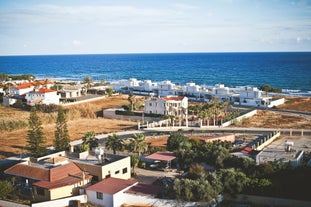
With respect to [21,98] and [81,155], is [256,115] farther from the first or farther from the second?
[21,98]

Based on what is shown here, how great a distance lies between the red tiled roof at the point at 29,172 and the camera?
31047mm

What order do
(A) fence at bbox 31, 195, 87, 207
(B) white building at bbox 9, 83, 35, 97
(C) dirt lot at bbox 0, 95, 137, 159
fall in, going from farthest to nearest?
(B) white building at bbox 9, 83, 35, 97 < (C) dirt lot at bbox 0, 95, 137, 159 < (A) fence at bbox 31, 195, 87, 207

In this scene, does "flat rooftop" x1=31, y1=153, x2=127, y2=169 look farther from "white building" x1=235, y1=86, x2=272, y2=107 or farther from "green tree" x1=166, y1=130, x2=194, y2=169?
"white building" x1=235, y1=86, x2=272, y2=107

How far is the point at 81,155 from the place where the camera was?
118 ft

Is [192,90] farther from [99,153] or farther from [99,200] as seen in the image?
[99,200]

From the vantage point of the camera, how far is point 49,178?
30.4 meters

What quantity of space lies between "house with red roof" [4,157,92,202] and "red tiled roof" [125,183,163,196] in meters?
4.60

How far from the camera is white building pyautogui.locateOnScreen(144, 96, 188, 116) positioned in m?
65.9

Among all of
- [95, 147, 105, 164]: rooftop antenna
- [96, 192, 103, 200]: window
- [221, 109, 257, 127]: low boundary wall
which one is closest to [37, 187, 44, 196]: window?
[96, 192, 103, 200]: window

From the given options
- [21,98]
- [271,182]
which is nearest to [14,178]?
[271,182]

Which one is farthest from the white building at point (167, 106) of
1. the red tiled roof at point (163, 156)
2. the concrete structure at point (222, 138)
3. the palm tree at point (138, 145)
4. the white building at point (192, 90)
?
the red tiled roof at point (163, 156)

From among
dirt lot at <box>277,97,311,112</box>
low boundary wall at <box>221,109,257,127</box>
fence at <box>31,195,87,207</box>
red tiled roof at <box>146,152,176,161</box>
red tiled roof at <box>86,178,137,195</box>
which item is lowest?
fence at <box>31,195,87,207</box>

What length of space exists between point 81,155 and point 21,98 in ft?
174

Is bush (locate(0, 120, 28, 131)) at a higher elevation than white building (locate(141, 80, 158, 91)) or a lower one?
lower
